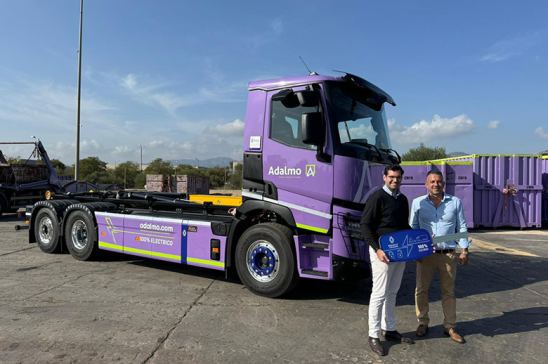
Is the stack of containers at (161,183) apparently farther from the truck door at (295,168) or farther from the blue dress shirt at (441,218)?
the blue dress shirt at (441,218)

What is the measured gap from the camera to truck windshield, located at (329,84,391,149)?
219 inches

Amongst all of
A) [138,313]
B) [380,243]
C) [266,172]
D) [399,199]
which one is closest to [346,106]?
[266,172]

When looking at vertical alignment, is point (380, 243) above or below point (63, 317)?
above

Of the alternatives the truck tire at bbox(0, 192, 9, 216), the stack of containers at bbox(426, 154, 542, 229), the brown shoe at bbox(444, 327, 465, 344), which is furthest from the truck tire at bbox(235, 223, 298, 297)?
the truck tire at bbox(0, 192, 9, 216)

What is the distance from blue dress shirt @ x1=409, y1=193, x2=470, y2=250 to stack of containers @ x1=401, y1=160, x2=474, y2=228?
9980mm

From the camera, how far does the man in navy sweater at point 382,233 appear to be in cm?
422

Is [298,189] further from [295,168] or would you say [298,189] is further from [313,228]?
[313,228]

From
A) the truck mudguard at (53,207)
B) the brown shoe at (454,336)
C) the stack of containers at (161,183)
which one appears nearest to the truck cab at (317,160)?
the brown shoe at (454,336)

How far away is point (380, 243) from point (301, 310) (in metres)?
1.91

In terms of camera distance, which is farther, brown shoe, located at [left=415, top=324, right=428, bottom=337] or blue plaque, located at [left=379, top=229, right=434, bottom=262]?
brown shoe, located at [left=415, top=324, right=428, bottom=337]

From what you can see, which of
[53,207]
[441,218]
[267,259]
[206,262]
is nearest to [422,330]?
[441,218]

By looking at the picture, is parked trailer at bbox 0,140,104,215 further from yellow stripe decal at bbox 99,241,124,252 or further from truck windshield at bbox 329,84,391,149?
truck windshield at bbox 329,84,391,149

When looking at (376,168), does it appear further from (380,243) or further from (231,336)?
(231,336)

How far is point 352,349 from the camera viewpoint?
4309mm
